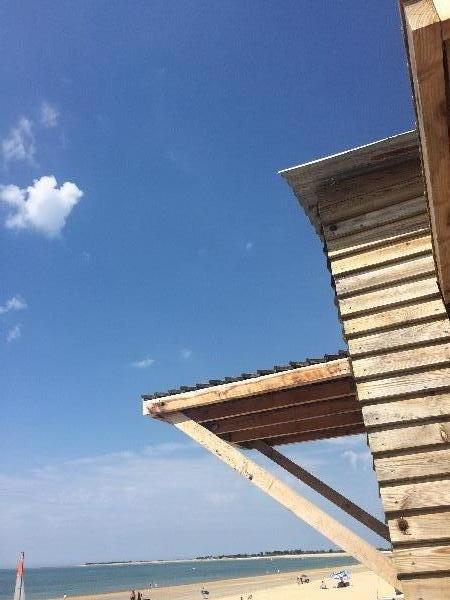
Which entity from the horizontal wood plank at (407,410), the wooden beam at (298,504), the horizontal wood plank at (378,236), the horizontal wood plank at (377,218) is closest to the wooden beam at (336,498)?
the wooden beam at (298,504)

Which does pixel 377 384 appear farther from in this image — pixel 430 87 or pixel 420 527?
pixel 430 87

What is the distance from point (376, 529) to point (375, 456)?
238 cm

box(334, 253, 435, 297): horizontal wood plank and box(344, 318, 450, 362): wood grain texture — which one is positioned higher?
box(334, 253, 435, 297): horizontal wood plank

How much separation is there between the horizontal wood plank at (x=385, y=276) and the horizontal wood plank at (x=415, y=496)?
1755mm

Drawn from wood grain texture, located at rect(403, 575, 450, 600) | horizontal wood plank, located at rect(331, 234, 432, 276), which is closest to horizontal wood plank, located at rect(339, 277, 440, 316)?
horizontal wood plank, located at rect(331, 234, 432, 276)

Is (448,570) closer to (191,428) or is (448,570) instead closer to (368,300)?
(368,300)

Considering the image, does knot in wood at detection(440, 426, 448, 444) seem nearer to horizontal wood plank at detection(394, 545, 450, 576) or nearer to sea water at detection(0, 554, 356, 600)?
horizontal wood plank at detection(394, 545, 450, 576)

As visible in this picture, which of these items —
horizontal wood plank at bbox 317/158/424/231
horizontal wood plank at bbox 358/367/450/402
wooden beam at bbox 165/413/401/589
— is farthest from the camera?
horizontal wood plank at bbox 317/158/424/231

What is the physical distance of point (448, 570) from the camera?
3562 millimetres

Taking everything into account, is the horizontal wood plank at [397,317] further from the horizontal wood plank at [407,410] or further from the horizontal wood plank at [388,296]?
the horizontal wood plank at [407,410]

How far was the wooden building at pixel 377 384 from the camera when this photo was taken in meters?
3.76

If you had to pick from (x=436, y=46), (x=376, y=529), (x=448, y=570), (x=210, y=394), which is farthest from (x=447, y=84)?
(x=376, y=529)

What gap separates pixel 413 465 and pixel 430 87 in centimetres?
314

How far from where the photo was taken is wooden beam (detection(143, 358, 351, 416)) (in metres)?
4.77
